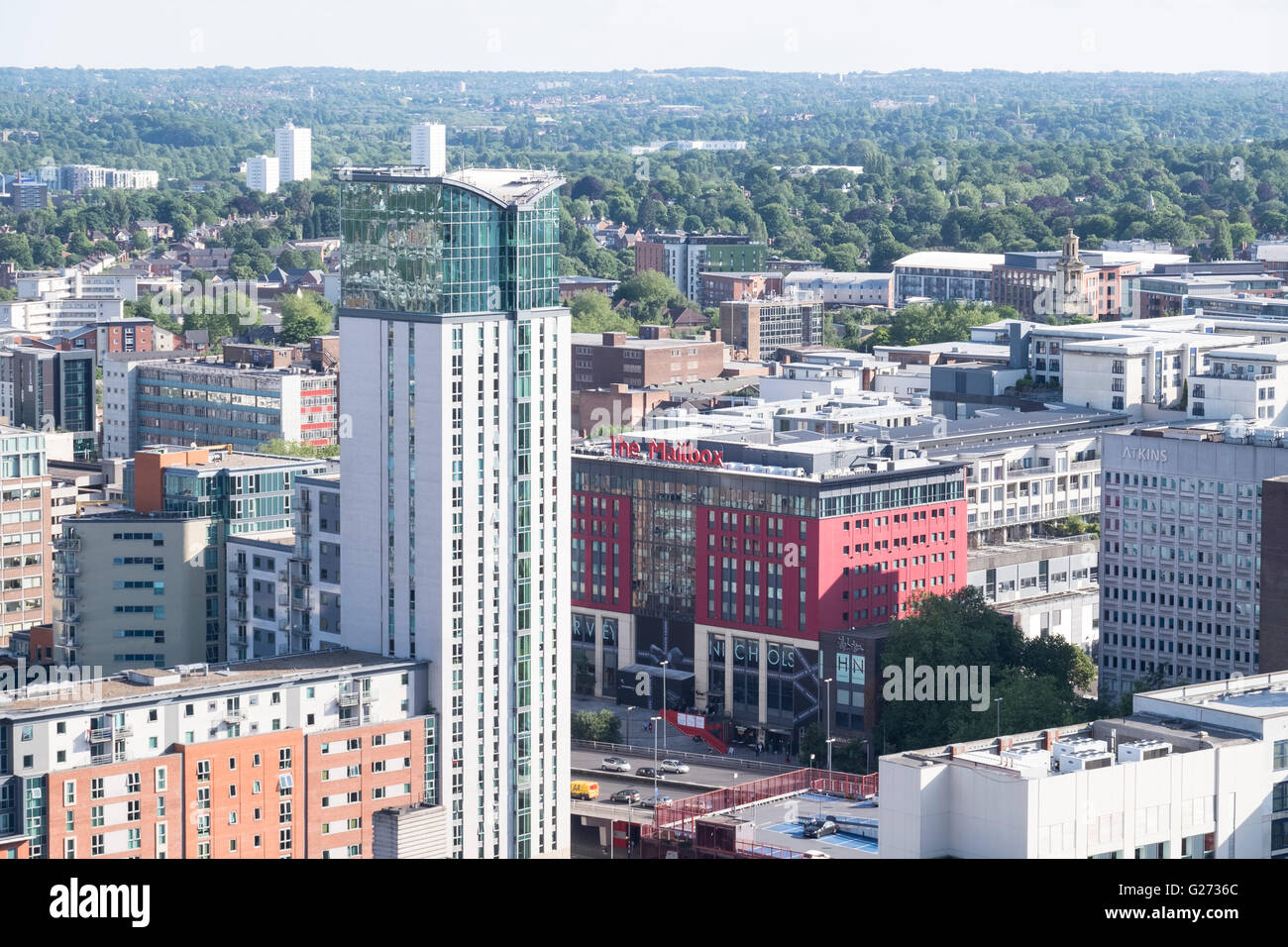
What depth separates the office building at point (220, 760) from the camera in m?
41.3

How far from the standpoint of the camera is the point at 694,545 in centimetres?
6750

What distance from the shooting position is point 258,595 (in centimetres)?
5403

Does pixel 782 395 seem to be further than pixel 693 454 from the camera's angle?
Result: Yes

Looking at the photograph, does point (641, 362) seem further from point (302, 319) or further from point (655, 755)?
point (655, 755)

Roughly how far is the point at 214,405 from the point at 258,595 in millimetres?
54700

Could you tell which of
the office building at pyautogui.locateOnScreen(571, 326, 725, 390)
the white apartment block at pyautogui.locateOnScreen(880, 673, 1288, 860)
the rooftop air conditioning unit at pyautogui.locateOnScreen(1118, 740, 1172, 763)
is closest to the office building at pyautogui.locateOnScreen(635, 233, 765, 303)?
the office building at pyautogui.locateOnScreen(571, 326, 725, 390)

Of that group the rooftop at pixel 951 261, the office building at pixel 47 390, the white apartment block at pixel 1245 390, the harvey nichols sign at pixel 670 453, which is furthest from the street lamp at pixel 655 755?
the rooftop at pixel 951 261

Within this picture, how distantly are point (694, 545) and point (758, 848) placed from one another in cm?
2996

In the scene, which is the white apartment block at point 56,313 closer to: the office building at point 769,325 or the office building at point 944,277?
the office building at point 769,325

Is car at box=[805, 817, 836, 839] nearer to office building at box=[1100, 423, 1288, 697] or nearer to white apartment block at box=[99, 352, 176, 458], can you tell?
office building at box=[1100, 423, 1288, 697]

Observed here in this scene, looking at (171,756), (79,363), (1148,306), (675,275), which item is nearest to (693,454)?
(171,756)

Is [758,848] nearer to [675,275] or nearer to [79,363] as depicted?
[79,363]

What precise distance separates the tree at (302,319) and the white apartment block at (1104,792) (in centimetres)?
10047

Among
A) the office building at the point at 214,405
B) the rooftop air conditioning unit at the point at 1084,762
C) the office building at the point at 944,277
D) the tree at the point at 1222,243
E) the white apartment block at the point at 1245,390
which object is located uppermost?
the tree at the point at 1222,243
